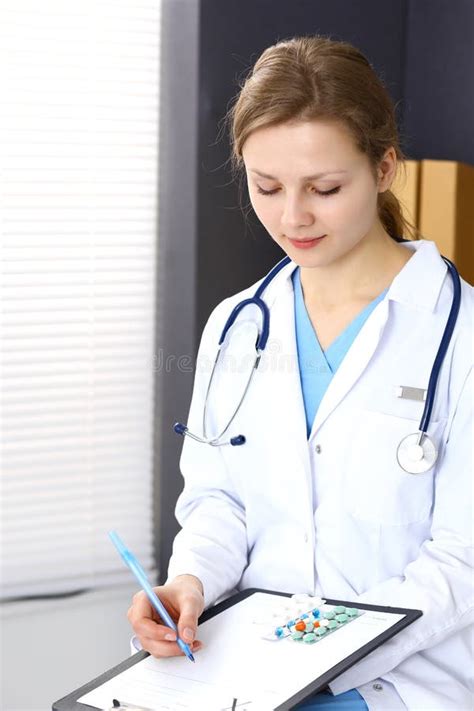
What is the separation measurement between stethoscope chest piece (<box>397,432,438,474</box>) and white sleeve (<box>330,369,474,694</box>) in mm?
43

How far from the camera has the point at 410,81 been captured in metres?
2.27

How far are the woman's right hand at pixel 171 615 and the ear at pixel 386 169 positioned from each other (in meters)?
0.63

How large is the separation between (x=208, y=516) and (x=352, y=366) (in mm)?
325

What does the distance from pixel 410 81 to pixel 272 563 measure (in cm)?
139

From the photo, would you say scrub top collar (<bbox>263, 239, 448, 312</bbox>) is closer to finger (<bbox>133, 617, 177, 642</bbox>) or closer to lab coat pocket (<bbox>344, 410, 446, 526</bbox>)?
lab coat pocket (<bbox>344, 410, 446, 526</bbox>)

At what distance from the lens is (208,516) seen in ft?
4.62

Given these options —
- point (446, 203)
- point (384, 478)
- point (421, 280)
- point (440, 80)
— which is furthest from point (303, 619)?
point (440, 80)

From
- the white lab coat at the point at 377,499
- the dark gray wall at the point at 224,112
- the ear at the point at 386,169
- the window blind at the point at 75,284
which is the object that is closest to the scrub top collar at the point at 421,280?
the white lab coat at the point at 377,499

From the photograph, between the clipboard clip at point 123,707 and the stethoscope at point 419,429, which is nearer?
the clipboard clip at point 123,707

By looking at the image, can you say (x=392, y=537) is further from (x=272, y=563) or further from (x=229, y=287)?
(x=229, y=287)

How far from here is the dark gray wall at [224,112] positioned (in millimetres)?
2029

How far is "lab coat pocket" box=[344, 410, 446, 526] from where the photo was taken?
1.27 m

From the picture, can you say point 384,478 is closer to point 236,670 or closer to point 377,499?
point 377,499

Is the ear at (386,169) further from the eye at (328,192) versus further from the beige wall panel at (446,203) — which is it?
the beige wall panel at (446,203)
